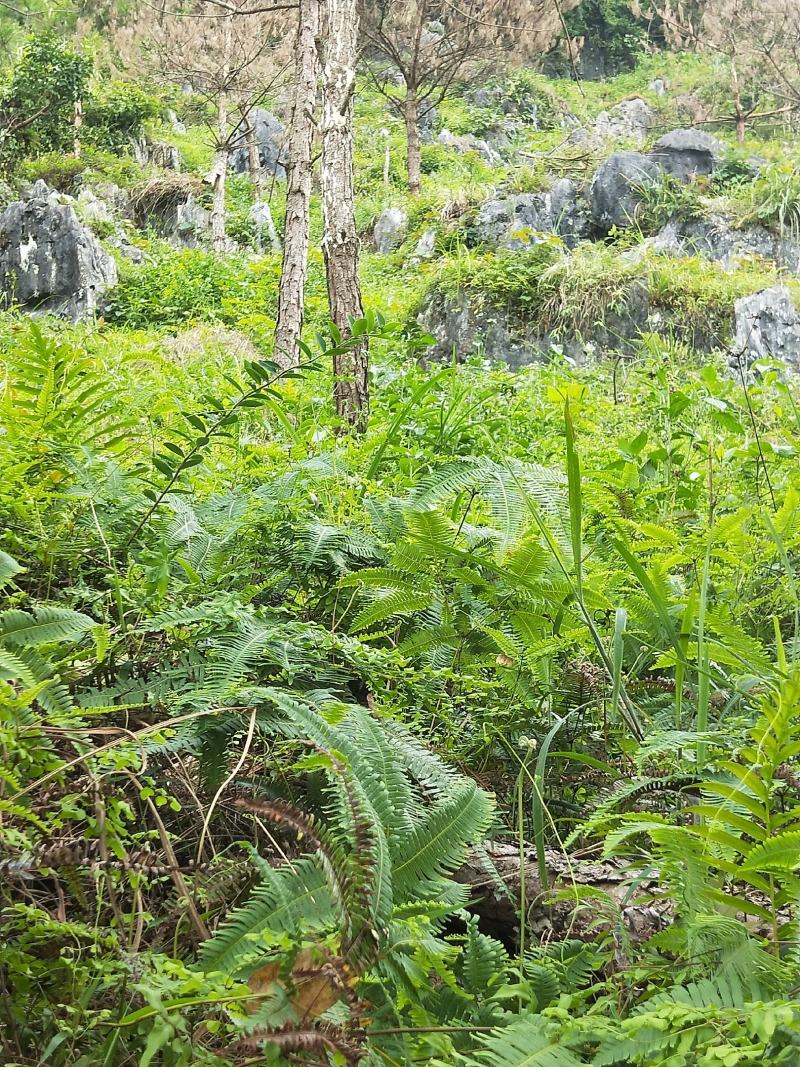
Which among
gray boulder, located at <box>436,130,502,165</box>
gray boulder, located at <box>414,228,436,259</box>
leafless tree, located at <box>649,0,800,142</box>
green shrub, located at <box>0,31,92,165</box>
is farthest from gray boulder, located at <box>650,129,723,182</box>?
green shrub, located at <box>0,31,92,165</box>

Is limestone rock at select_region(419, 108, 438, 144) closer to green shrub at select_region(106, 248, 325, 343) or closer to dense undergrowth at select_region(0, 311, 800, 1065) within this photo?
green shrub at select_region(106, 248, 325, 343)

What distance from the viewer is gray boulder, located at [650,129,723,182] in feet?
45.1

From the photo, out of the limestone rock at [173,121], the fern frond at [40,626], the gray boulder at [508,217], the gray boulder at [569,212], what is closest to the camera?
the fern frond at [40,626]

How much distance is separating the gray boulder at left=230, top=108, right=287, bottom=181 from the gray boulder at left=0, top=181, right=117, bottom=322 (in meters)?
9.37

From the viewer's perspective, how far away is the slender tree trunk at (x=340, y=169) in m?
4.83

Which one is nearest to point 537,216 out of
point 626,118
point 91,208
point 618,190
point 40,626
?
point 618,190

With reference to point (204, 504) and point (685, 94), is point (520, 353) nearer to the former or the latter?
point (204, 504)

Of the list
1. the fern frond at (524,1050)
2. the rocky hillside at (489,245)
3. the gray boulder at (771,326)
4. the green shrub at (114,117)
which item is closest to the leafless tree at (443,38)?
the rocky hillside at (489,245)

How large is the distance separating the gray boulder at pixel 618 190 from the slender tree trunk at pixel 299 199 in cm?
683

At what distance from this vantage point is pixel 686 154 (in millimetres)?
14141

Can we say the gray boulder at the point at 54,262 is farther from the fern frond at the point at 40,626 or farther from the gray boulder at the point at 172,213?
the fern frond at the point at 40,626

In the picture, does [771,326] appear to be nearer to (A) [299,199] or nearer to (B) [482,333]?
(B) [482,333]

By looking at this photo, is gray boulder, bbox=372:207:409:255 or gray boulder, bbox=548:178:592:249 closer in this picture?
gray boulder, bbox=548:178:592:249

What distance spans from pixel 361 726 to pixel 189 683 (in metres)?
0.33
